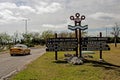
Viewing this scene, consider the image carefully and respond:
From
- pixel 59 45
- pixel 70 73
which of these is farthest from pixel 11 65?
pixel 70 73

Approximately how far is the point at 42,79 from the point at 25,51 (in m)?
24.0

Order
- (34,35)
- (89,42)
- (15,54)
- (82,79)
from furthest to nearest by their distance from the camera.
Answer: (34,35)
(15,54)
(89,42)
(82,79)

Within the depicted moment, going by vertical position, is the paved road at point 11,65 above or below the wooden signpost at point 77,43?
below

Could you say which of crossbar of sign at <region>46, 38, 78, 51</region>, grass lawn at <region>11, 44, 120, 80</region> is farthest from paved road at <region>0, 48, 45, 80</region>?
crossbar of sign at <region>46, 38, 78, 51</region>

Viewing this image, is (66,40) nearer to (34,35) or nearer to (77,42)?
(77,42)

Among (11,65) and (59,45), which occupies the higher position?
(59,45)

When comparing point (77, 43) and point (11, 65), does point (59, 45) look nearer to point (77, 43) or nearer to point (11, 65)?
point (77, 43)

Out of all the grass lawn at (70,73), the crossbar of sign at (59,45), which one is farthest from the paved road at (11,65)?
the crossbar of sign at (59,45)

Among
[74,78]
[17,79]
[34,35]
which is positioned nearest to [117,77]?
[74,78]

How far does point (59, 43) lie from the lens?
2469cm

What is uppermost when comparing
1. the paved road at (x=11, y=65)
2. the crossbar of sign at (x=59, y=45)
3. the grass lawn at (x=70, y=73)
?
the crossbar of sign at (x=59, y=45)

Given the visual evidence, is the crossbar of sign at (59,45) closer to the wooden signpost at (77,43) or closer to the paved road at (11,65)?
the wooden signpost at (77,43)

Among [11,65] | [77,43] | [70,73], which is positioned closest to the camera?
[70,73]

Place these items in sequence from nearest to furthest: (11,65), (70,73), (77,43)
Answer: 1. (70,73)
2. (11,65)
3. (77,43)
